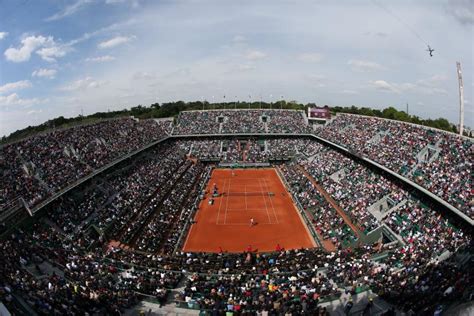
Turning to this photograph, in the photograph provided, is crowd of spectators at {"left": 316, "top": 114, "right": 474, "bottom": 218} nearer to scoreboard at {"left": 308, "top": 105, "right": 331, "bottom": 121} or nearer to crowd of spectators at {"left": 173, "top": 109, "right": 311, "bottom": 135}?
crowd of spectators at {"left": 173, "top": 109, "right": 311, "bottom": 135}

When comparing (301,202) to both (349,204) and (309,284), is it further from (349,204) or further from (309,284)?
(309,284)

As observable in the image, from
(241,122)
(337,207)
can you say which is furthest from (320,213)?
(241,122)

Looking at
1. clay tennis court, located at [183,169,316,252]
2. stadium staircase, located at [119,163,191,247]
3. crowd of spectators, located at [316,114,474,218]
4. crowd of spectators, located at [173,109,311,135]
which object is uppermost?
crowd of spectators, located at [173,109,311,135]

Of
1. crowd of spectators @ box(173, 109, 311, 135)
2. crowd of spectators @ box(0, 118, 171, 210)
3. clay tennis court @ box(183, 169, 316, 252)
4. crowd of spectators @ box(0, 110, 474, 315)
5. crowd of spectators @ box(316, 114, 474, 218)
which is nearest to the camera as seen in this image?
crowd of spectators @ box(0, 110, 474, 315)

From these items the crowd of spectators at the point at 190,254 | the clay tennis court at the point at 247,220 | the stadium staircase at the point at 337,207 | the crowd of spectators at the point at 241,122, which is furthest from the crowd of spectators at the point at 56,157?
the stadium staircase at the point at 337,207

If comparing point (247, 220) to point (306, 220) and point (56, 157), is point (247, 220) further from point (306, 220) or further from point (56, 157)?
point (56, 157)

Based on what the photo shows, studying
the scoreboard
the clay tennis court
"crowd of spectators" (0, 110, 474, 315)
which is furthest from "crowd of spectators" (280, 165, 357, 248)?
the scoreboard

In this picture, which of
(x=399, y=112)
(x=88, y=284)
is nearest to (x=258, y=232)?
(x=88, y=284)
